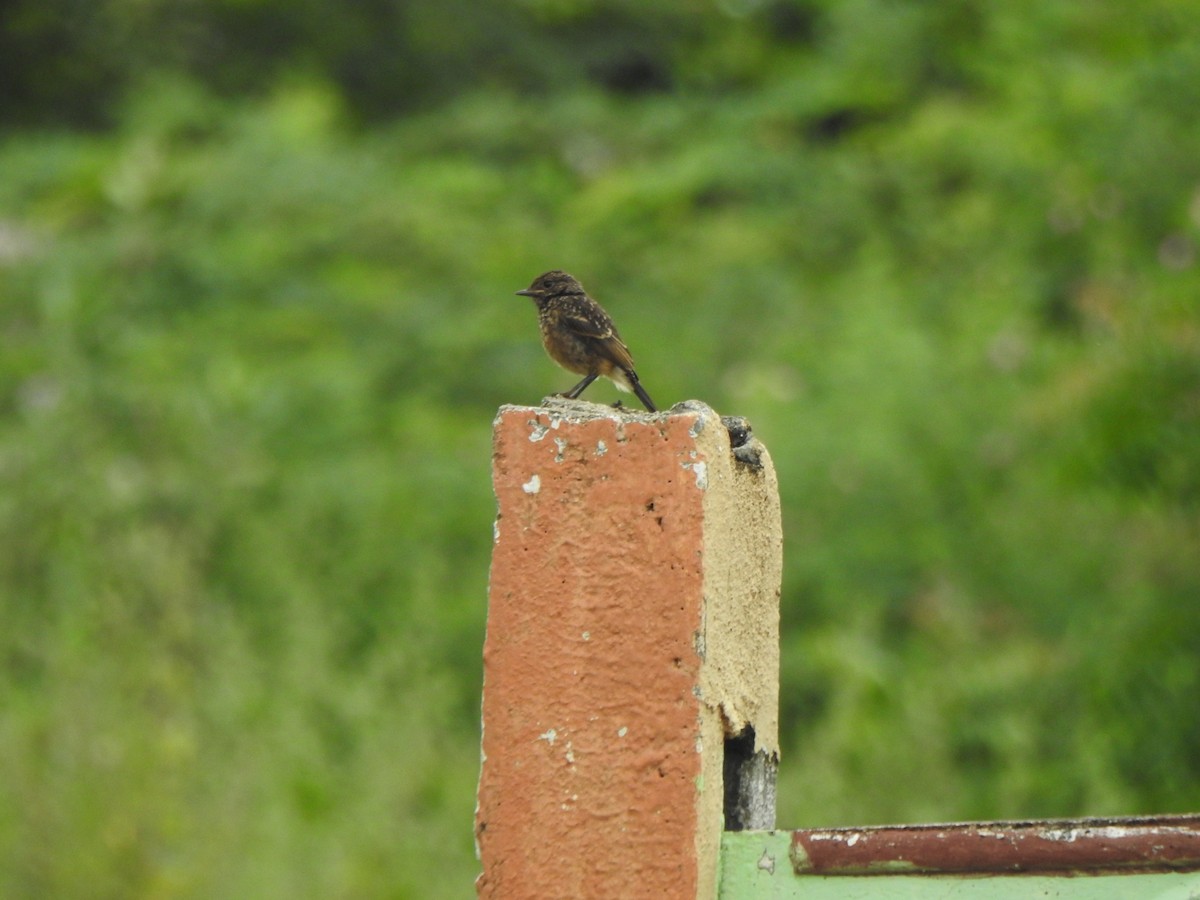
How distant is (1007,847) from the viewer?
7.36 ft

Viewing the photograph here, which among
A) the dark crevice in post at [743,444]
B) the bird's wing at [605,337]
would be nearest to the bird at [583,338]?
the bird's wing at [605,337]

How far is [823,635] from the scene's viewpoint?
839 cm

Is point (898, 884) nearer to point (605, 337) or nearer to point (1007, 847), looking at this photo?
point (1007, 847)

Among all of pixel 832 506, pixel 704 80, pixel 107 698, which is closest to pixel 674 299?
pixel 832 506

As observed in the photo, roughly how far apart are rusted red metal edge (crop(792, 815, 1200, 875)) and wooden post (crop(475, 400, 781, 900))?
19 centimetres

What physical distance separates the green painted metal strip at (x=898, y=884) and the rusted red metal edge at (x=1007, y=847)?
0.03 feet

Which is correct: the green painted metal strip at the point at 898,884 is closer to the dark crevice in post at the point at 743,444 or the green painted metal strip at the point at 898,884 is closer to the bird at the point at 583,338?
the dark crevice in post at the point at 743,444

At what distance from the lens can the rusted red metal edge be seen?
2.17 m

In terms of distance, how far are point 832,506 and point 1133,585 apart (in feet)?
5.88

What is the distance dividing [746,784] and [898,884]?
0.43 meters

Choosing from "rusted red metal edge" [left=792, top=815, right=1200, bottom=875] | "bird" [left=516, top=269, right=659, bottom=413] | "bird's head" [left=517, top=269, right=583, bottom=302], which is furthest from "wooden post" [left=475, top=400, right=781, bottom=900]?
"bird's head" [left=517, top=269, right=583, bottom=302]

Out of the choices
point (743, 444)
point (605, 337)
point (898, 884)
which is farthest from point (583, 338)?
point (898, 884)

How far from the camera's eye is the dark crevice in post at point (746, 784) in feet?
8.75

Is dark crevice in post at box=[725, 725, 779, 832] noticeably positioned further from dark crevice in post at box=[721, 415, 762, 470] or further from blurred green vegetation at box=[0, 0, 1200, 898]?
blurred green vegetation at box=[0, 0, 1200, 898]
